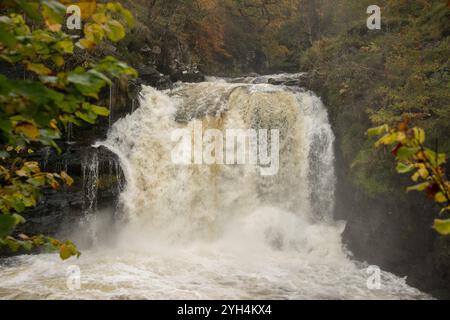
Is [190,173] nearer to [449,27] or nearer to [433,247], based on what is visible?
[433,247]

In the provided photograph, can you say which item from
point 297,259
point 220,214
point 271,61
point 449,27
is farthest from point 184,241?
point 271,61

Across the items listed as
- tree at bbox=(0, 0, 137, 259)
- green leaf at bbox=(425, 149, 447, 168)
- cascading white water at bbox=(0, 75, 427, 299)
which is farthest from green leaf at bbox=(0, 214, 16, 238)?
cascading white water at bbox=(0, 75, 427, 299)

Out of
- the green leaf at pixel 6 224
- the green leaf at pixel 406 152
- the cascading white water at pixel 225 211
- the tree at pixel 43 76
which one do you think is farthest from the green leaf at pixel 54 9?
the cascading white water at pixel 225 211

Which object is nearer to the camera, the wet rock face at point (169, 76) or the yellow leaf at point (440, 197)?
the yellow leaf at point (440, 197)

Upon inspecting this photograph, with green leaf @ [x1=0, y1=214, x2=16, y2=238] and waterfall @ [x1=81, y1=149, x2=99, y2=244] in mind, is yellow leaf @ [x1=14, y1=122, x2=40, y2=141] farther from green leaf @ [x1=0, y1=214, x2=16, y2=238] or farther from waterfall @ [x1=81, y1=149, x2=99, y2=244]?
waterfall @ [x1=81, y1=149, x2=99, y2=244]

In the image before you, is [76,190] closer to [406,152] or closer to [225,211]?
[225,211]

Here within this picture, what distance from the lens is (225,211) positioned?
11.2 meters

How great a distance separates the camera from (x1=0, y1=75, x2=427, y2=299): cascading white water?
8078 mm

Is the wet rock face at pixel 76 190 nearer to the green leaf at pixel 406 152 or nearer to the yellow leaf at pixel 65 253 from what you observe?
the yellow leaf at pixel 65 253

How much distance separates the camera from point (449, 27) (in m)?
10.4

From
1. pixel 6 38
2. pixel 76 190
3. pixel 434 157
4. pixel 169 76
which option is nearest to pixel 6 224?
pixel 6 38

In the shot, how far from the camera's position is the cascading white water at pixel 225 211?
808 cm
